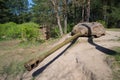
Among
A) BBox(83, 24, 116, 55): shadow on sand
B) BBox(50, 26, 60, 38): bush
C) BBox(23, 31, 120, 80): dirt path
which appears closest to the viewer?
BBox(23, 31, 120, 80): dirt path

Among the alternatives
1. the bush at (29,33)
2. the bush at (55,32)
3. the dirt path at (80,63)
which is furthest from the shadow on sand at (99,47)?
the bush at (55,32)

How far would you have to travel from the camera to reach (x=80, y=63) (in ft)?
18.6

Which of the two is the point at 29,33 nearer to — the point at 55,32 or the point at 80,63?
the point at 55,32

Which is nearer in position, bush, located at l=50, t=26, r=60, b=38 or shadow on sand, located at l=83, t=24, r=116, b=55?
shadow on sand, located at l=83, t=24, r=116, b=55

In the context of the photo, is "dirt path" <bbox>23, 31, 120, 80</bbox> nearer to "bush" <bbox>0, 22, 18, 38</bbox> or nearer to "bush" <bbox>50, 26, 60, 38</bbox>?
"bush" <bbox>50, 26, 60, 38</bbox>

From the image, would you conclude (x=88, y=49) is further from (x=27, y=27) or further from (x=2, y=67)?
(x=27, y=27)

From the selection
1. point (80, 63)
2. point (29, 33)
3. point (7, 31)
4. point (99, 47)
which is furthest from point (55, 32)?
point (80, 63)

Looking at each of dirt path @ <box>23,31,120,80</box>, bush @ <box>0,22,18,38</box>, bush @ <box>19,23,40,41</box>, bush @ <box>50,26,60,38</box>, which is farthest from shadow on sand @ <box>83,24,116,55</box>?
bush @ <box>0,22,18,38</box>

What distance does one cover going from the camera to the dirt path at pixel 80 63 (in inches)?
198

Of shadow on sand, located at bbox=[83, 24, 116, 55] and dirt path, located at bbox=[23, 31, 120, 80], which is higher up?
shadow on sand, located at bbox=[83, 24, 116, 55]

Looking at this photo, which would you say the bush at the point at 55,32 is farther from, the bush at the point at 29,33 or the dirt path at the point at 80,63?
the dirt path at the point at 80,63

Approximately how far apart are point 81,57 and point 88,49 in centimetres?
67

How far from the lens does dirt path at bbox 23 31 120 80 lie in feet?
16.5

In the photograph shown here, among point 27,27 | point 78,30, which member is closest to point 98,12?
point 27,27
